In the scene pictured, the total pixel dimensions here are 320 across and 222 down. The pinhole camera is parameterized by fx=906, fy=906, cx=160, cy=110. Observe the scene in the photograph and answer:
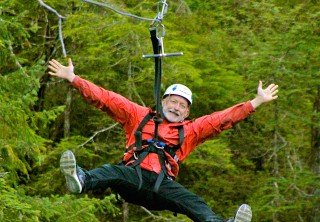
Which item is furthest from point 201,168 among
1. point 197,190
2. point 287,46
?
point 287,46

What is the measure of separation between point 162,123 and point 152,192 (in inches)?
22.8

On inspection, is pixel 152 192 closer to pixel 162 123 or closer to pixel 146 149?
pixel 146 149

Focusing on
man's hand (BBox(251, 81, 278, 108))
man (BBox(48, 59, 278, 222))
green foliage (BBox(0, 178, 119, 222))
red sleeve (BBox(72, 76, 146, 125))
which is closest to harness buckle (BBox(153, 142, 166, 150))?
man (BBox(48, 59, 278, 222))

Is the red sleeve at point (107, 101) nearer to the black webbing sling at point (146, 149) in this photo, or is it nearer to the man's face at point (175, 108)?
the black webbing sling at point (146, 149)

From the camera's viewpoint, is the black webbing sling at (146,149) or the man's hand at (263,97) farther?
the man's hand at (263,97)

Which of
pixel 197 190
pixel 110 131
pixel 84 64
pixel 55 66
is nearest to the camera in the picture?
pixel 55 66

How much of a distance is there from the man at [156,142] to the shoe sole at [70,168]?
10.3 inches

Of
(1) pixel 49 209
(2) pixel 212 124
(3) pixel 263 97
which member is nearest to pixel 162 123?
(2) pixel 212 124

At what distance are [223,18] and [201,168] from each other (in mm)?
3237

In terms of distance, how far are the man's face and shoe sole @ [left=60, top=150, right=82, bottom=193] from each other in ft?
3.42

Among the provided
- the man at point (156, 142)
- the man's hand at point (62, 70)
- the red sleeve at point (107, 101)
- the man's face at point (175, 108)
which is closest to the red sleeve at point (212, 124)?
the man at point (156, 142)

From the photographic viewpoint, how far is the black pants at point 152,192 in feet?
23.0

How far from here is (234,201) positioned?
60.9 feet

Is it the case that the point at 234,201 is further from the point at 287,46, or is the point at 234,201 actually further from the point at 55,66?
the point at 55,66
